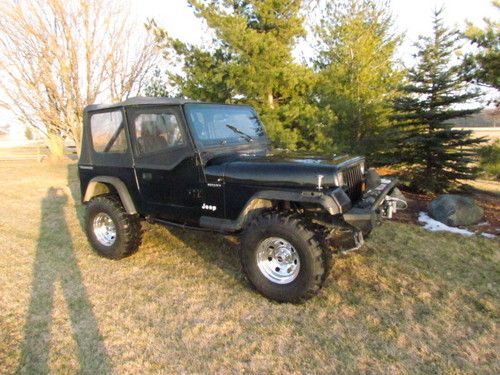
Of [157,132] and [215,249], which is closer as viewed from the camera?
[157,132]

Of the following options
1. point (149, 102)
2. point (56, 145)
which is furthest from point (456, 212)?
point (56, 145)

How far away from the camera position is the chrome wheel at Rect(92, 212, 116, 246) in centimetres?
486

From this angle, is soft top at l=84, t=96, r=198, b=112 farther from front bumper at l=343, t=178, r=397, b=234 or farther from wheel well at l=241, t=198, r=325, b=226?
front bumper at l=343, t=178, r=397, b=234

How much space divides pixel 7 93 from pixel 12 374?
624 inches

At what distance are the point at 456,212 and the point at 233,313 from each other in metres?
4.49

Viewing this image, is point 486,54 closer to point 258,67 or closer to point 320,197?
point 258,67

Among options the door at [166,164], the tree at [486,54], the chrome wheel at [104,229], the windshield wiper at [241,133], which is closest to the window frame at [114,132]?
the door at [166,164]

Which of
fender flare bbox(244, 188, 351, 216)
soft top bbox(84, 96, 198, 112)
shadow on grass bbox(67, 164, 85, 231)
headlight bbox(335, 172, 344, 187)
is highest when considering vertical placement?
soft top bbox(84, 96, 198, 112)

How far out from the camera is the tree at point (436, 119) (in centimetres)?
748

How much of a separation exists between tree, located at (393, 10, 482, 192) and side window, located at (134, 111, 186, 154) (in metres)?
5.64

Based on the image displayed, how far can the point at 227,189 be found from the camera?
3627 mm

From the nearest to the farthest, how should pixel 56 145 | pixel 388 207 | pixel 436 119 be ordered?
pixel 388 207
pixel 436 119
pixel 56 145

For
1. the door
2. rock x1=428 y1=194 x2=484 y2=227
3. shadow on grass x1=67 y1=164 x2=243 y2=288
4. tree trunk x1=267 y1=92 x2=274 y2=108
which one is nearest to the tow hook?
shadow on grass x1=67 y1=164 x2=243 y2=288

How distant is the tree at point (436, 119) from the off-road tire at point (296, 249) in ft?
17.8
